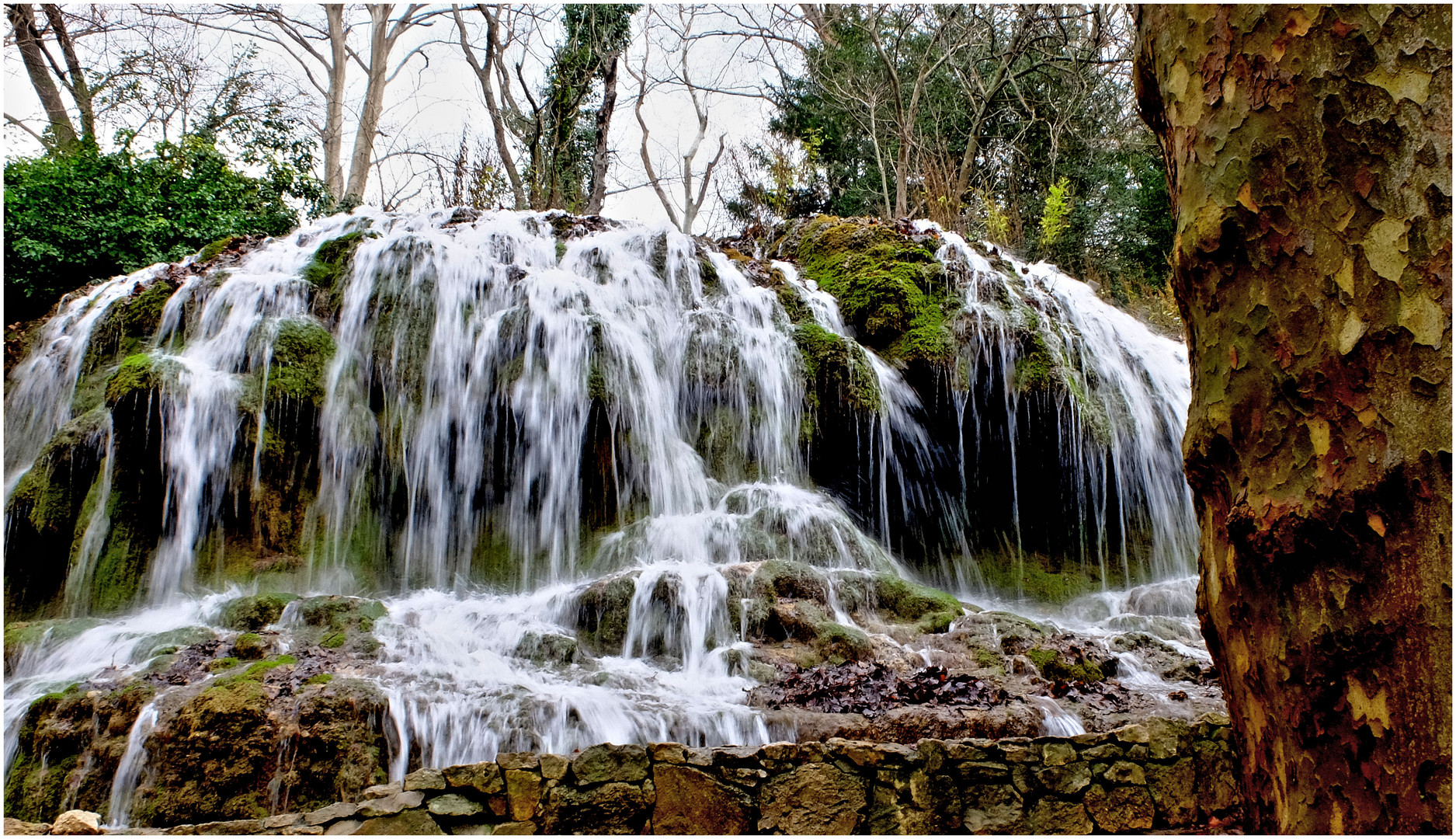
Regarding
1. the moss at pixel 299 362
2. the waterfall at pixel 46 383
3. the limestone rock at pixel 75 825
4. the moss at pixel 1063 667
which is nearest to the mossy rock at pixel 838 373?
the moss at pixel 1063 667

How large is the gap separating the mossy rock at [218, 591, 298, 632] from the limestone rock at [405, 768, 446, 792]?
315 cm

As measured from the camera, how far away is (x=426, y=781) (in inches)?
119

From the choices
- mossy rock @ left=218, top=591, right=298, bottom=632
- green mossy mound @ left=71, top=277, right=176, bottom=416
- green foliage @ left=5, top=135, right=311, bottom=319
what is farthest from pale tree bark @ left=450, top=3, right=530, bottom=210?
mossy rock @ left=218, top=591, right=298, bottom=632

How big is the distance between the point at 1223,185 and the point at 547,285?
8179 mm

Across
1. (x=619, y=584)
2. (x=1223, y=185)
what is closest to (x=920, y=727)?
(x=619, y=584)

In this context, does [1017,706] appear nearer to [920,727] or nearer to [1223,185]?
[920,727]

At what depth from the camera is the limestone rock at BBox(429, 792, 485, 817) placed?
2.97 m

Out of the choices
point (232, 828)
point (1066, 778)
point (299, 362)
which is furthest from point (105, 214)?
point (1066, 778)

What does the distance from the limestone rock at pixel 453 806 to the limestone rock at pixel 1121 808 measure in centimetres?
246

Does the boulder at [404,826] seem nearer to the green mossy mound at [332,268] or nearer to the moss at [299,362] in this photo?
the moss at [299,362]

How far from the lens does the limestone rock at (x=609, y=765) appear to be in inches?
124

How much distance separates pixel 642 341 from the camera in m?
8.80

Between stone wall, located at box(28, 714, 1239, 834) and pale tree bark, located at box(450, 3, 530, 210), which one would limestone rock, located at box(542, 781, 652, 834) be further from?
pale tree bark, located at box(450, 3, 530, 210)

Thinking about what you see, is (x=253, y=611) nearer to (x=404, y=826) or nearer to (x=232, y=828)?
(x=232, y=828)
